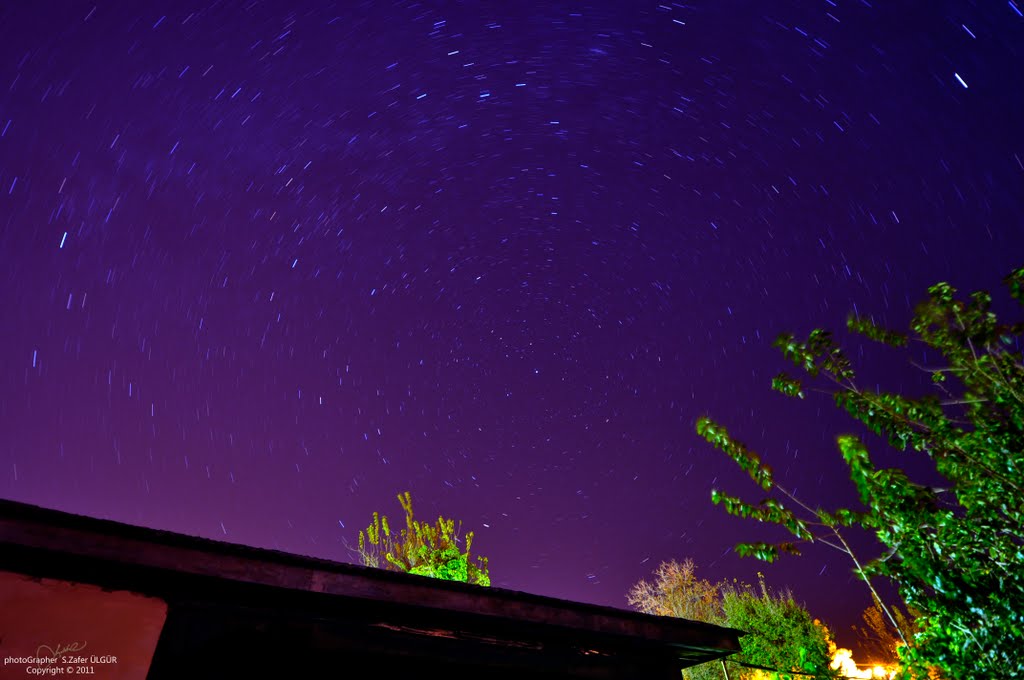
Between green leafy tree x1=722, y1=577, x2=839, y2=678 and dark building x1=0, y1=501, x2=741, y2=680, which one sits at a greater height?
green leafy tree x1=722, y1=577, x2=839, y2=678

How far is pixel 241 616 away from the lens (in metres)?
3.86

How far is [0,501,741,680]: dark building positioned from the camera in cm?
332

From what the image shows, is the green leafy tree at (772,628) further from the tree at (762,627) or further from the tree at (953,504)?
the tree at (953,504)

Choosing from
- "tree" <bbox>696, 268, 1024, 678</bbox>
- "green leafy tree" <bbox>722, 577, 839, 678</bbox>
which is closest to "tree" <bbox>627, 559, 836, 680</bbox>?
"green leafy tree" <bbox>722, 577, 839, 678</bbox>

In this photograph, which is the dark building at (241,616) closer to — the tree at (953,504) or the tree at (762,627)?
the tree at (953,504)

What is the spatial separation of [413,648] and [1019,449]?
708cm

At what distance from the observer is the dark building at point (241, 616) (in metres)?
3.32

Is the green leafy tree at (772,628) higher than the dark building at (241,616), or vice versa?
the green leafy tree at (772,628)

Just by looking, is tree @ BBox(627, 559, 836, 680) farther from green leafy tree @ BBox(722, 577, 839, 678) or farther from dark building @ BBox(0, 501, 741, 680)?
dark building @ BBox(0, 501, 741, 680)

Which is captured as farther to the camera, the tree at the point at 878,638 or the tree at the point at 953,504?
the tree at the point at 878,638

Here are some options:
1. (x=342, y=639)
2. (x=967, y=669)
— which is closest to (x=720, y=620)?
(x=967, y=669)

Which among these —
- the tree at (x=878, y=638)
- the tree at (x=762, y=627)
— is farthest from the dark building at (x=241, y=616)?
the tree at (x=878, y=638)

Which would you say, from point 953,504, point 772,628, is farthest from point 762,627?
point 953,504

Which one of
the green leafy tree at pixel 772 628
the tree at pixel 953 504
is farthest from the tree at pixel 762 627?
the tree at pixel 953 504
